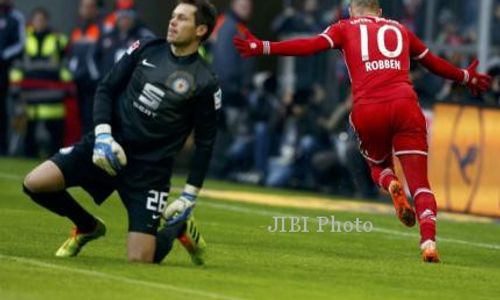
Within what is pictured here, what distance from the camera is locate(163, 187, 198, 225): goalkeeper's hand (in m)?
11.3

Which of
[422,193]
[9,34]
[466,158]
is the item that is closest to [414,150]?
[422,193]

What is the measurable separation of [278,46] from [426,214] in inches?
→ 66.7

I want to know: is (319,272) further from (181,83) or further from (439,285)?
(181,83)

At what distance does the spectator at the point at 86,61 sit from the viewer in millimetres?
25156

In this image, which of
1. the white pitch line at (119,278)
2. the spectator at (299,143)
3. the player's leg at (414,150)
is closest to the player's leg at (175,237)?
the white pitch line at (119,278)

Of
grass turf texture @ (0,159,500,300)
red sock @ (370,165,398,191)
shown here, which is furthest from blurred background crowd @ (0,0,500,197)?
red sock @ (370,165,398,191)

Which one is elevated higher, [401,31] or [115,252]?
[401,31]

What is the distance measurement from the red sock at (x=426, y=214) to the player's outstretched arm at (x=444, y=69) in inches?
41.4

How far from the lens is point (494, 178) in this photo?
19.2 meters

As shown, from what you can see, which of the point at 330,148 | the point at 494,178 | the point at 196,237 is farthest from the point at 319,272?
the point at 330,148

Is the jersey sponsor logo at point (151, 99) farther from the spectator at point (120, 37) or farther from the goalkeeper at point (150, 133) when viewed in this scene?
the spectator at point (120, 37)

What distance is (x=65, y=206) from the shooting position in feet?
38.4

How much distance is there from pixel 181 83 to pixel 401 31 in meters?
2.54

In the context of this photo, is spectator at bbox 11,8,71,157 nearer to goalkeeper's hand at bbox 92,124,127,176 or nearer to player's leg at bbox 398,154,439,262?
player's leg at bbox 398,154,439,262
